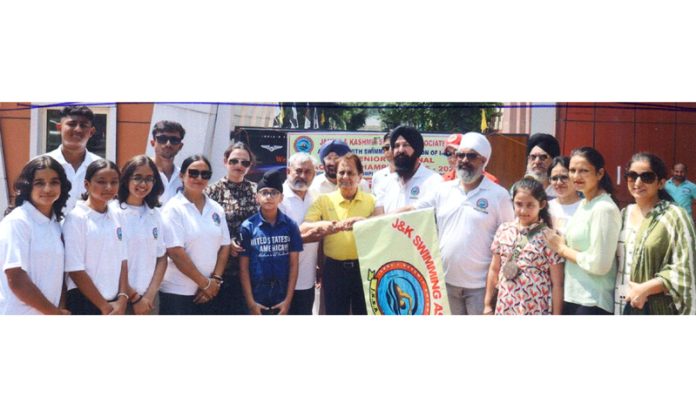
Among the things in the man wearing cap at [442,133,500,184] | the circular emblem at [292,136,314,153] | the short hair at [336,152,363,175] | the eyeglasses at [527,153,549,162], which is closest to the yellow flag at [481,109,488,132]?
the man wearing cap at [442,133,500,184]

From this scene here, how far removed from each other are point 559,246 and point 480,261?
579mm

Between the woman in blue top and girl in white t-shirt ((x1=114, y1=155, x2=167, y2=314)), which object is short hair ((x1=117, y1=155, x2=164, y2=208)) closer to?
girl in white t-shirt ((x1=114, y1=155, x2=167, y2=314))

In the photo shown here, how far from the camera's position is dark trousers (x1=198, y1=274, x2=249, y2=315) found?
6.42 metres

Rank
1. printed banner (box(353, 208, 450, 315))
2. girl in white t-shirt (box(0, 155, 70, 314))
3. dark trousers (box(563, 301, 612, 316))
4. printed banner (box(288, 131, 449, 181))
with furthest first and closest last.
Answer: printed banner (box(288, 131, 449, 181)), printed banner (box(353, 208, 450, 315)), dark trousers (box(563, 301, 612, 316)), girl in white t-shirt (box(0, 155, 70, 314))

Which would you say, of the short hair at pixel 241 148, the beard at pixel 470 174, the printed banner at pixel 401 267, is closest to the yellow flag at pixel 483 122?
the beard at pixel 470 174

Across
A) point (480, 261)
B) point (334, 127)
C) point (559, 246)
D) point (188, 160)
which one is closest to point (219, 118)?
point (188, 160)

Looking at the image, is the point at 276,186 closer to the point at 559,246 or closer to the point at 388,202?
the point at 388,202

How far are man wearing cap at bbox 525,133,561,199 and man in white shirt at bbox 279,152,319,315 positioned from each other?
1.62 metres

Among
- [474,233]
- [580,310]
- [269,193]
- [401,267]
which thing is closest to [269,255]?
[269,193]

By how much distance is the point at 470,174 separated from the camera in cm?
640

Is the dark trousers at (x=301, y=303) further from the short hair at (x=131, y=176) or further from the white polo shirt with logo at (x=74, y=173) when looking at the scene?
the white polo shirt with logo at (x=74, y=173)

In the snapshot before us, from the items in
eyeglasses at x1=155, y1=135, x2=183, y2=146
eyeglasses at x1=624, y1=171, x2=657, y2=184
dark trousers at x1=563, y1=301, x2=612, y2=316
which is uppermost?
eyeglasses at x1=155, y1=135, x2=183, y2=146

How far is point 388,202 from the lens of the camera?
21.3 ft

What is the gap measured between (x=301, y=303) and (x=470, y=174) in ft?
5.20
